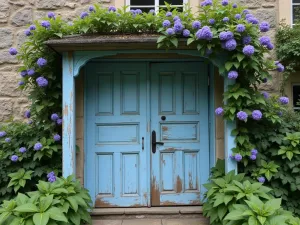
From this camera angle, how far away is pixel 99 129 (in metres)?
4.63

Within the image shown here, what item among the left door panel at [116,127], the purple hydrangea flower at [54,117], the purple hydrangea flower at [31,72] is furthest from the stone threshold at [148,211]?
the purple hydrangea flower at [31,72]

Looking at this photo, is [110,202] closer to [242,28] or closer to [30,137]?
[30,137]

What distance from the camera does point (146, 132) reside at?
4.62 m

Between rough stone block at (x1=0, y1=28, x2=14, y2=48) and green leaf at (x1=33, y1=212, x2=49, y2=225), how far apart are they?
2.89m

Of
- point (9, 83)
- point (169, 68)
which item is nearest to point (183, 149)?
point (169, 68)

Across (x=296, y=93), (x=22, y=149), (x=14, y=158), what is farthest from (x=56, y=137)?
(x=296, y=93)

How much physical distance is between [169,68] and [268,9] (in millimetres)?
1847

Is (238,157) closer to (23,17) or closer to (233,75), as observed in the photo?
(233,75)

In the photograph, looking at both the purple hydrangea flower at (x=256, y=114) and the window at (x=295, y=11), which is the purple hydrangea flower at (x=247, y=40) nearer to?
the purple hydrangea flower at (x=256, y=114)

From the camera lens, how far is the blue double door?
4.58 m

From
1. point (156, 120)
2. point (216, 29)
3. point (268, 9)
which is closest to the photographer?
point (216, 29)

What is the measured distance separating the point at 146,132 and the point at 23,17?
2.64 metres

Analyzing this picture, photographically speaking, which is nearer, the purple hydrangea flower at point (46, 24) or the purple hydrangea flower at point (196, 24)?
the purple hydrangea flower at point (196, 24)

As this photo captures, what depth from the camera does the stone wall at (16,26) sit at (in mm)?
4906
